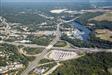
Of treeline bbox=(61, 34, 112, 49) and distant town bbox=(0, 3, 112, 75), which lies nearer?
distant town bbox=(0, 3, 112, 75)

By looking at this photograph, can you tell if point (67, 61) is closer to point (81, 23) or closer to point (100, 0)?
point (81, 23)

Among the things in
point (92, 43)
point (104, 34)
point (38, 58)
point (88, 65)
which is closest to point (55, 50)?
point (38, 58)

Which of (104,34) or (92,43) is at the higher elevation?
(92,43)

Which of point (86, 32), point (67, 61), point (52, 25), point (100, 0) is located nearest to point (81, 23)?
point (52, 25)

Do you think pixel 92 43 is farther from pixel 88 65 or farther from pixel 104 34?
pixel 88 65

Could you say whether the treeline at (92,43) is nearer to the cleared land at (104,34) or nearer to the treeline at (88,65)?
Answer: the cleared land at (104,34)

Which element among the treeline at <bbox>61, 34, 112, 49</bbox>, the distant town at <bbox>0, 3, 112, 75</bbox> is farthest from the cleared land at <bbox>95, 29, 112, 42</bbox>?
the treeline at <bbox>61, 34, 112, 49</bbox>

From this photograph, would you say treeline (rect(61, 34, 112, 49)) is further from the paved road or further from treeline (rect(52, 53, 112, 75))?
treeline (rect(52, 53, 112, 75))

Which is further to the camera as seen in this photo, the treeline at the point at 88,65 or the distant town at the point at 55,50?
the distant town at the point at 55,50

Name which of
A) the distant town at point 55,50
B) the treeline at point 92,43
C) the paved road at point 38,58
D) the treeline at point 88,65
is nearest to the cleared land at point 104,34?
the distant town at point 55,50

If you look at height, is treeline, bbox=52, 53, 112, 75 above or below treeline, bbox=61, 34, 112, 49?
above
